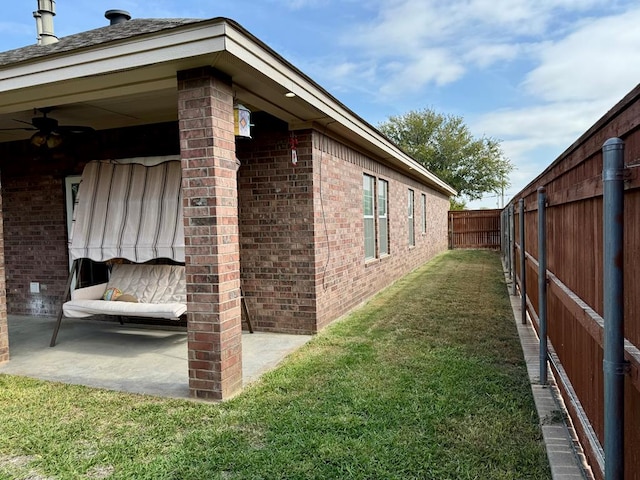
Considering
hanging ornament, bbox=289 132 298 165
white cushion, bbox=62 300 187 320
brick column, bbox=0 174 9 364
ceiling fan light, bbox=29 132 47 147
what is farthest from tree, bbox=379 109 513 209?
brick column, bbox=0 174 9 364

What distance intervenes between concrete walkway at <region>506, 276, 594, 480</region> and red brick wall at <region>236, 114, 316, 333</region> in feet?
8.83

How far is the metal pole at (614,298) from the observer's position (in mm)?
1505

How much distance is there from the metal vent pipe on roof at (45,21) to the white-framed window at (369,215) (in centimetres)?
519

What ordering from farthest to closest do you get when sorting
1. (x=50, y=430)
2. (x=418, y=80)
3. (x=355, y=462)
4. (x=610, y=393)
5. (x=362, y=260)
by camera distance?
(x=418, y=80), (x=362, y=260), (x=50, y=430), (x=355, y=462), (x=610, y=393)

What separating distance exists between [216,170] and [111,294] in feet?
10.0

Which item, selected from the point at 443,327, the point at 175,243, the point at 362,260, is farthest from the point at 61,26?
the point at 443,327

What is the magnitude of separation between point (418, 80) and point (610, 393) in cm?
3350

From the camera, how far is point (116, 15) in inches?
234

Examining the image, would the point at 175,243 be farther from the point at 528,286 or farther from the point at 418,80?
the point at 418,80

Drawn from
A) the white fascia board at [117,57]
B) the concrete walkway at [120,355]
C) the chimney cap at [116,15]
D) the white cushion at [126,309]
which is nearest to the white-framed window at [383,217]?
the concrete walkway at [120,355]

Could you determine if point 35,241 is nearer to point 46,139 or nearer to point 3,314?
point 46,139

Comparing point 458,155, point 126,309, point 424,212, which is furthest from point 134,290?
point 458,155

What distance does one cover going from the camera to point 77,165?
662 cm

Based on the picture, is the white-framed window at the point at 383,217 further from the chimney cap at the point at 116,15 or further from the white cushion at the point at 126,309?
the chimney cap at the point at 116,15
